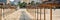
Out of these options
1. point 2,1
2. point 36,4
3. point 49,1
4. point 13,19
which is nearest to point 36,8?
point 36,4

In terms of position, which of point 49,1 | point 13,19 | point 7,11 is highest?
point 49,1

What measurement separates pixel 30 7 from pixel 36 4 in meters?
0.10

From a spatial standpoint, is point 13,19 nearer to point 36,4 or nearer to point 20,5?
point 20,5

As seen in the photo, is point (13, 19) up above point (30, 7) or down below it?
below

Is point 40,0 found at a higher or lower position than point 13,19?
higher

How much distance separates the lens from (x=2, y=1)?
1814 mm

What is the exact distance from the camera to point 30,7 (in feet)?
5.91

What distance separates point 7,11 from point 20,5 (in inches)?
8.7

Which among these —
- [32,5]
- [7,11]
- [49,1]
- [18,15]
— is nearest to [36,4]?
[32,5]

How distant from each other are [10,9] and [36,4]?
0.40m

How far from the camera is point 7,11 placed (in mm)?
1834

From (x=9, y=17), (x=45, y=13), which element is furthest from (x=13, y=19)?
(x=45, y=13)

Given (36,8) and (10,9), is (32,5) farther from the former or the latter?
(10,9)

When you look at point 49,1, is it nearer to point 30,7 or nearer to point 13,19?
point 30,7
